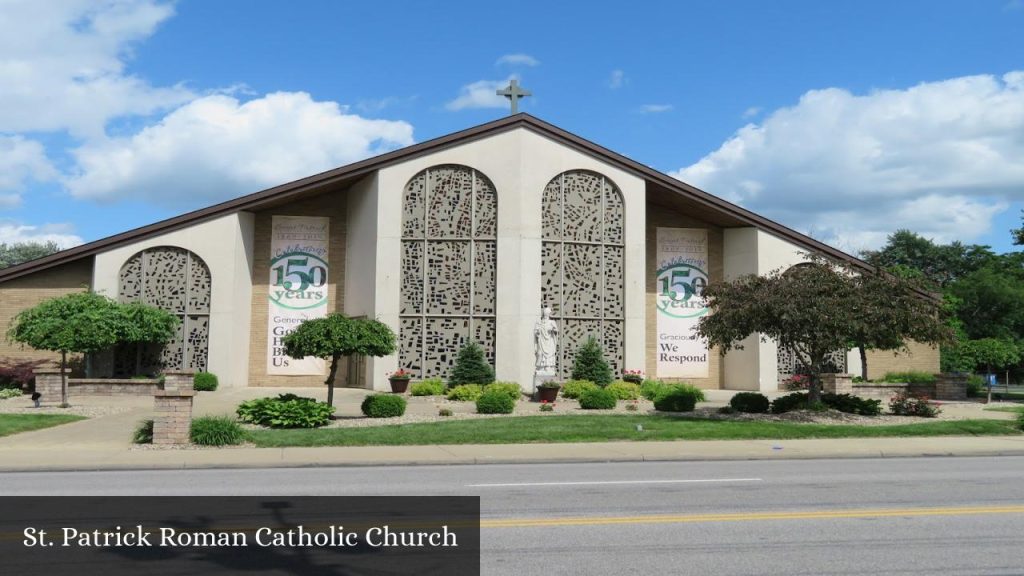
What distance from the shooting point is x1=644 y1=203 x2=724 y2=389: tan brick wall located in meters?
35.0

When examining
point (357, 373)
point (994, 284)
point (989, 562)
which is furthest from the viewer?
point (994, 284)

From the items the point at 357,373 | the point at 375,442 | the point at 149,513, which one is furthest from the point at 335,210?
the point at 149,513

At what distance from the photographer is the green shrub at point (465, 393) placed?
27156 millimetres

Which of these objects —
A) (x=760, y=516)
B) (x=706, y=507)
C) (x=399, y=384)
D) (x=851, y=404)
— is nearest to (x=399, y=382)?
(x=399, y=384)

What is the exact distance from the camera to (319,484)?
1128cm

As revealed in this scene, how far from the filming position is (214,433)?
1600 cm

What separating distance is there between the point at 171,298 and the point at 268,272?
13.1 feet

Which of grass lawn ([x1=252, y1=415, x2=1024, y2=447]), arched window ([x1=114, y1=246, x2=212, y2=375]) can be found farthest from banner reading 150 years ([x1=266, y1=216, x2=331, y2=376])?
grass lawn ([x1=252, y1=415, x2=1024, y2=447])

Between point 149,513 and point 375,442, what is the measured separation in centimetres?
768

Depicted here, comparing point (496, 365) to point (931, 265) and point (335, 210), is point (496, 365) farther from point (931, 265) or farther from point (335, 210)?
point (931, 265)

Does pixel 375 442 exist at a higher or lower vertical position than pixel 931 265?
lower

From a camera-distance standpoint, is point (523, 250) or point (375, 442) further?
point (523, 250)

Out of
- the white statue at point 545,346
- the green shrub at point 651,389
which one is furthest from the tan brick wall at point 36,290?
the green shrub at point 651,389

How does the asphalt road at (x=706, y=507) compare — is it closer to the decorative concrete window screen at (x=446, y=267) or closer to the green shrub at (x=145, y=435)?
the green shrub at (x=145, y=435)
